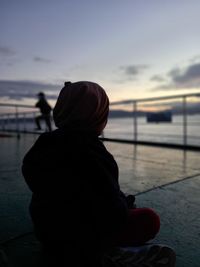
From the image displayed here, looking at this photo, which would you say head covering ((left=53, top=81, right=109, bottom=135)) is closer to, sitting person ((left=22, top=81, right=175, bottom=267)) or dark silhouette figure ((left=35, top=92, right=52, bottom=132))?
sitting person ((left=22, top=81, right=175, bottom=267))

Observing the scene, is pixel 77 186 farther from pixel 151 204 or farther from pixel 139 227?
pixel 151 204

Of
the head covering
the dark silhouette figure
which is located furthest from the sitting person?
the dark silhouette figure

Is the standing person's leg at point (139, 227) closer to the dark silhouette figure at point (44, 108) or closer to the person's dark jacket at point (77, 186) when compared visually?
the person's dark jacket at point (77, 186)

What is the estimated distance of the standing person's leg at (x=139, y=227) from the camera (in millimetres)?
1291

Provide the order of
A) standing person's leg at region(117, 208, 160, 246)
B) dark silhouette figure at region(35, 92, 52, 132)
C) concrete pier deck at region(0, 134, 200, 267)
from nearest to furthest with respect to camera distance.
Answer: standing person's leg at region(117, 208, 160, 246) → concrete pier deck at region(0, 134, 200, 267) → dark silhouette figure at region(35, 92, 52, 132)

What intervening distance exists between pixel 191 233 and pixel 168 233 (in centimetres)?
14

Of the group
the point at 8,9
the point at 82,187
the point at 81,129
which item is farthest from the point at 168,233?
the point at 8,9

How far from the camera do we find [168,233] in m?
1.72

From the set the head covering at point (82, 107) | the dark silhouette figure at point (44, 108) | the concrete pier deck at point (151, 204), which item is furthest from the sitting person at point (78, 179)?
the dark silhouette figure at point (44, 108)

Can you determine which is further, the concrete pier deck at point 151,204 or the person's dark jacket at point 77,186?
the concrete pier deck at point 151,204

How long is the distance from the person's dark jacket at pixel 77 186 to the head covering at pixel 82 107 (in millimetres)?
40

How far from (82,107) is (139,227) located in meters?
0.61

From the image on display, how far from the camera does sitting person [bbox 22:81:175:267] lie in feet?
3.68

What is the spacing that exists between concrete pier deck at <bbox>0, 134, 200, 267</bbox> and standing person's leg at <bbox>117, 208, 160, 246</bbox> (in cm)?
26
